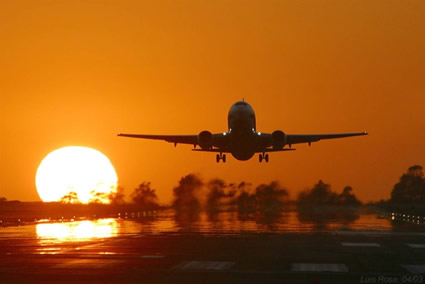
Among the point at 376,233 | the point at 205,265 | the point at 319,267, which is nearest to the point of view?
the point at 319,267

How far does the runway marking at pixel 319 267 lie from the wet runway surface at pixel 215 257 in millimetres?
55

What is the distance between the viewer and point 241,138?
235 feet

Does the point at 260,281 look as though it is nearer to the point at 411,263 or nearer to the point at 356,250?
the point at 411,263

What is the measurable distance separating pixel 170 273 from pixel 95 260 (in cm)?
761

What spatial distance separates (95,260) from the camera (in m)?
42.3

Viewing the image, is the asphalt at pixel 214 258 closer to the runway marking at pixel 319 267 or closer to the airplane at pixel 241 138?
the runway marking at pixel 319 267

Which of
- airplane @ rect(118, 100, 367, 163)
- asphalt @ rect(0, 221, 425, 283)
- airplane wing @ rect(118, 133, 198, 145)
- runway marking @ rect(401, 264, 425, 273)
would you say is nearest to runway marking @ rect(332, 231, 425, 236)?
asphalt @ rect(0, 221, 425, 283)

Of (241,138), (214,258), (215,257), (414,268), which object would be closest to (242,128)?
(241,138)

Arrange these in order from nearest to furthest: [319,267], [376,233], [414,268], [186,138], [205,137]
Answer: [414,268]
[319,267]
[376,233]
[205,137]
[186,138]

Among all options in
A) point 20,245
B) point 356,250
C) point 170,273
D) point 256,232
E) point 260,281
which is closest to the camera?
point 260,281

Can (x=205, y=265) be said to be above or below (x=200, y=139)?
below

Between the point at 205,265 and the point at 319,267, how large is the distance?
255 inches

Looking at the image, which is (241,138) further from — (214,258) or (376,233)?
(214,258)

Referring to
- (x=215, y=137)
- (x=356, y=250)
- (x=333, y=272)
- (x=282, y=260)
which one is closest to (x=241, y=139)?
(x=215, y=137)
